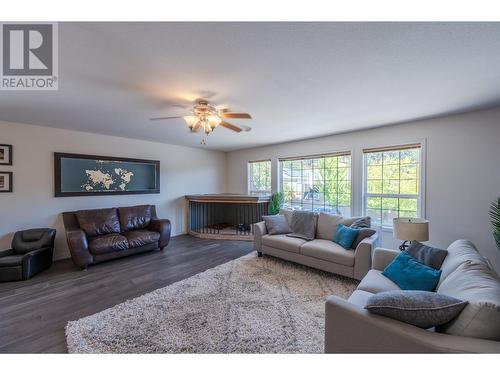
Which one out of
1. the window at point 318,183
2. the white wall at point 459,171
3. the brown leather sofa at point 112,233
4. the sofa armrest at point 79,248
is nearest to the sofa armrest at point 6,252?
the brown leather sofa at point 112,233

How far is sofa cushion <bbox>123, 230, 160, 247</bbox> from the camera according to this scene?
3785mm

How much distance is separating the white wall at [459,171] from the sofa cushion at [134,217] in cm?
481

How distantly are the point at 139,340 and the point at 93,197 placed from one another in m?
3.50

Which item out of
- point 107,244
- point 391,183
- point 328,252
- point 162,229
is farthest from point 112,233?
point 391,183

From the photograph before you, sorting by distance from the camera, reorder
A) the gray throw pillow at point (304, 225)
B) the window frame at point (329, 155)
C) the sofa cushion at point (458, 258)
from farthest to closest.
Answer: the window frame at point (329, 155) → the gray throw pillow at point (304, 225) → the sofa cushion at point (458, 258)

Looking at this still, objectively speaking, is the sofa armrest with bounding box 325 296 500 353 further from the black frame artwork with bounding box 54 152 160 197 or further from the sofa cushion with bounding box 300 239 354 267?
the black frame artwork with bounding box 54 152 160 197

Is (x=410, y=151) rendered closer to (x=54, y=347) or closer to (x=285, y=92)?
(x=285, y=92)

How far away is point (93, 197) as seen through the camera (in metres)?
4.22

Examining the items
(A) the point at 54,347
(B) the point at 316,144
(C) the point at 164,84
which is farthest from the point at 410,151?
(A) the point at 54,347

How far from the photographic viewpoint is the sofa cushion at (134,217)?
4.21 metres

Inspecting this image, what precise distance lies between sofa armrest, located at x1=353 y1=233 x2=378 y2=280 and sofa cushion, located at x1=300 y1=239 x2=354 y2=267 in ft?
0.25

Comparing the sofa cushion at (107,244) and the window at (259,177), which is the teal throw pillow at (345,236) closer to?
the window at (259,177)
